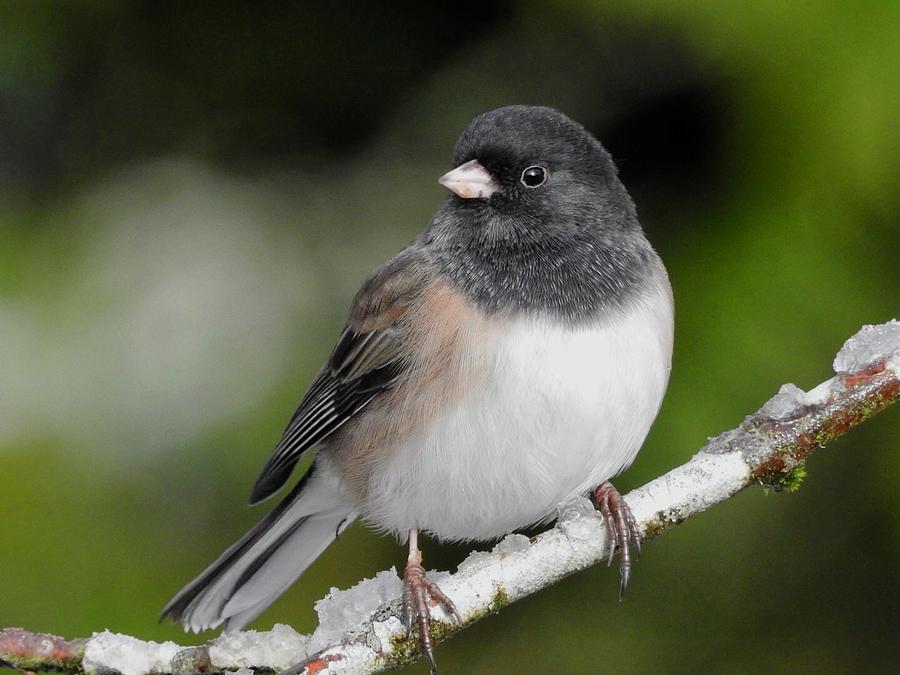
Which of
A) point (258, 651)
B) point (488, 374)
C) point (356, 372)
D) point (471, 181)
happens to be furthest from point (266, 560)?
point (471, 181)

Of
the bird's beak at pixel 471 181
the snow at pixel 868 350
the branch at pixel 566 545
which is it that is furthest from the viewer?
the bird's beak at pixel 471 181

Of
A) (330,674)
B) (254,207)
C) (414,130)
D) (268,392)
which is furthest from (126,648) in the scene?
(414,130)

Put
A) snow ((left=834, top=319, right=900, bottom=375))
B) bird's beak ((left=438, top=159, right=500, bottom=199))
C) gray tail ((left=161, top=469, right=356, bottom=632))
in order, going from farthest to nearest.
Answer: gray tail ((left=161, top=469, right=356, bottom=632))
bird's beak ((left=438, top=159, right=500, bottom=199))
snow ((left=834, top=319, right=900, bottom=375))

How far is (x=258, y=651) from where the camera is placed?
5.80 feet

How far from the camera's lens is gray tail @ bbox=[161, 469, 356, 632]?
2.17 meters

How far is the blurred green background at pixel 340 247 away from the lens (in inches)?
82.7

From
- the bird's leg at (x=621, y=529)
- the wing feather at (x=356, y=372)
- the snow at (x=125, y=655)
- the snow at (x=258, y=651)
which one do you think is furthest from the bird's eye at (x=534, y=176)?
the snow at (x=125, y=655)

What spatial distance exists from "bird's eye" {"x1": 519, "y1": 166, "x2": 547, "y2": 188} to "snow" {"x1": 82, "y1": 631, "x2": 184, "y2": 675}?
1.00m

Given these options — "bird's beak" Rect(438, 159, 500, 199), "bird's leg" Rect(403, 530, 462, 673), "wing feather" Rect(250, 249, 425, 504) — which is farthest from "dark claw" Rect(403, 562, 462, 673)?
"bird's beak" Rect(438, 159, 500, 199)

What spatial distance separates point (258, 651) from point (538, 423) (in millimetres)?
573

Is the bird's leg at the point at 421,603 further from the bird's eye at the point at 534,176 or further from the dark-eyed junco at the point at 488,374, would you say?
the bird's eye at the point at 534,176

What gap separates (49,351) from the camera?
2.39 m

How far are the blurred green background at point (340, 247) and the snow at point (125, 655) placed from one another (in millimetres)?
391

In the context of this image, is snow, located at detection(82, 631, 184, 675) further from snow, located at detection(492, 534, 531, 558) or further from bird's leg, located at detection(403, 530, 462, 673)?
snow, located at detection(492, 534, 531, 558)
